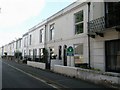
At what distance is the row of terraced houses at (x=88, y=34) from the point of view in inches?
690

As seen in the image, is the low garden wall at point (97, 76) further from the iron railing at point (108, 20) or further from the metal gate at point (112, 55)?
the iron railing at point (108, 20)

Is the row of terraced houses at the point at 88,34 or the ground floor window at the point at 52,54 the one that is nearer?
the row of terraced houses at the point at 88,34

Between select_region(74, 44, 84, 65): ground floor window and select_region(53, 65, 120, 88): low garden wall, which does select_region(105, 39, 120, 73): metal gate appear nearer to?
select_region(53, 65, 120, 88): low garden wall

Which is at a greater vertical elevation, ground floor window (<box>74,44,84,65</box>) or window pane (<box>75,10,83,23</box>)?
window pane (<box>75,10,83,23</box>)

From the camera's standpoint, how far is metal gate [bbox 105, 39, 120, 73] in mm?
17231

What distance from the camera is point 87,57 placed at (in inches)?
844

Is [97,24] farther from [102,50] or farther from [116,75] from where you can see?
[116,75]

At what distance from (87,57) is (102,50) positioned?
275 centimetres

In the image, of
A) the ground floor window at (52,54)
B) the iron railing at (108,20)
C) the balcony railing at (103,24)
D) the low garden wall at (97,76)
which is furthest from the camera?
the ground floor window at (52,54)

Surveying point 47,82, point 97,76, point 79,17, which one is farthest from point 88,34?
point 47,82

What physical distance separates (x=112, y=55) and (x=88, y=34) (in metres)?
3.07

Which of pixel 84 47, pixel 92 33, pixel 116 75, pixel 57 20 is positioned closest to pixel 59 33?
pixel 57 20

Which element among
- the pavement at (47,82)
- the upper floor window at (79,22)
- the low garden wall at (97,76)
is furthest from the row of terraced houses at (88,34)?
the pavement at (47,82)

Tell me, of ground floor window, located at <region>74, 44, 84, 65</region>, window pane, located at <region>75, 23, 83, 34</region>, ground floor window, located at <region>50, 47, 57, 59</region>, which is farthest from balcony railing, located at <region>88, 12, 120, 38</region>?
ground floor window, located at <region>50, 47, 57, 59</region>
